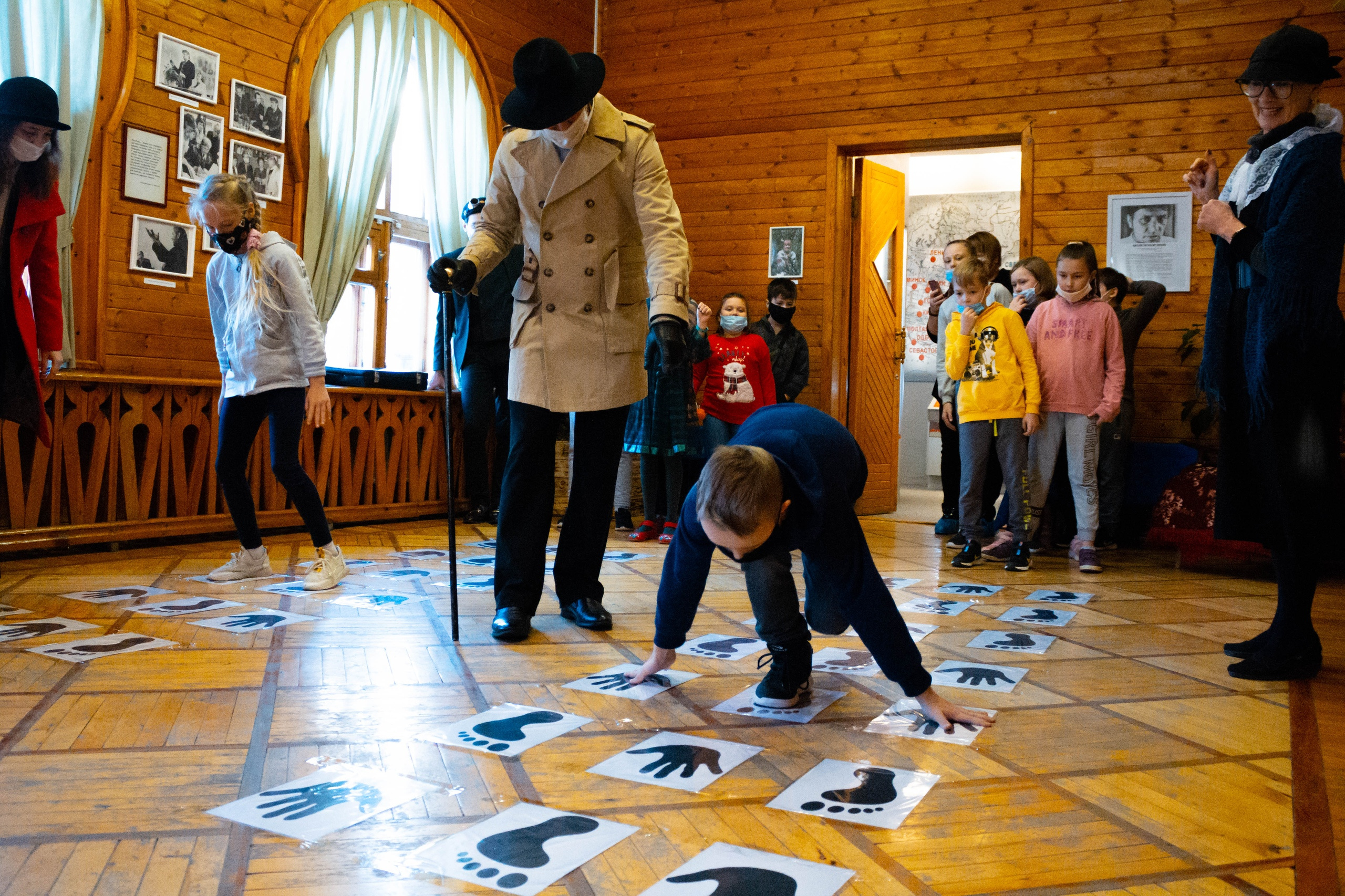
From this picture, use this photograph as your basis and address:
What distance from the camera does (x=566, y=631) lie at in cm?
271

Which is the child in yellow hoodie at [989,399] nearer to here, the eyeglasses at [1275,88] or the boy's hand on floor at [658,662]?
the eyeglasses at [1275,88]

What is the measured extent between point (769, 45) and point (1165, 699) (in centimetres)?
546

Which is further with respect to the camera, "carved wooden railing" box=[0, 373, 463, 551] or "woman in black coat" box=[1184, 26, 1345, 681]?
"carved wooden railing" box=[0, 373, 463, 551]

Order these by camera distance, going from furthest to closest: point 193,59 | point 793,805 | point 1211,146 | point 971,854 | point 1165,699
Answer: point 1211,146 → point 193,59 → point 1165,699 → point 793,805 → point 971,854

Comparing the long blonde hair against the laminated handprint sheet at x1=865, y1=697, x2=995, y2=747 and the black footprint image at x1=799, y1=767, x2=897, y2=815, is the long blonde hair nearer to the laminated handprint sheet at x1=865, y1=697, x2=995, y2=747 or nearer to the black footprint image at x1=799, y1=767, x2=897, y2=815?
the laminated handprint sheet at x1=865, y1=697, x2=995, y2=747

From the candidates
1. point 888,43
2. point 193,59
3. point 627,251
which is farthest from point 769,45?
point 627,251

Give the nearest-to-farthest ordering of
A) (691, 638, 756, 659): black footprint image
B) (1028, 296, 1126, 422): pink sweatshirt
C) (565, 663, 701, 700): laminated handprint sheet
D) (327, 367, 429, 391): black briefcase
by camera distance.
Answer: (565, 663, 701, 700): laminated handprint sheet < (691, 638, 756, 659): black footprint image < (1028, 296, 1126, 422): pink sweatshirt < (327, 367, 429, 391): black briefcase

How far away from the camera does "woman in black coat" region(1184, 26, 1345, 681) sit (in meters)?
2.21

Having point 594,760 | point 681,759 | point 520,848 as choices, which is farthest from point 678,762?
point 520,848

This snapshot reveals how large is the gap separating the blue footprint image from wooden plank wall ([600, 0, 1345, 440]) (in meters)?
5.13

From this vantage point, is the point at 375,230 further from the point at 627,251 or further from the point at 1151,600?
the point at 1151,600

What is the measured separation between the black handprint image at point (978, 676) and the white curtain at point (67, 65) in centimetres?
361

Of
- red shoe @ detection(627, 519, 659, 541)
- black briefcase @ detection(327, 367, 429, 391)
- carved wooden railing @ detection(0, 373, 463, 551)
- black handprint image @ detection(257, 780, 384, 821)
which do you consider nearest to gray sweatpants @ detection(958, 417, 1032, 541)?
red shoe @ detection(627, 519, 659, 541)

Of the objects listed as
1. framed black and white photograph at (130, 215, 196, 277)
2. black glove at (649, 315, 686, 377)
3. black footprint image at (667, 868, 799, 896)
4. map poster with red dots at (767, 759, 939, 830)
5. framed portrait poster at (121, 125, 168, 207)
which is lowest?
map poster with red dots at (767, 759, 939, 830)
